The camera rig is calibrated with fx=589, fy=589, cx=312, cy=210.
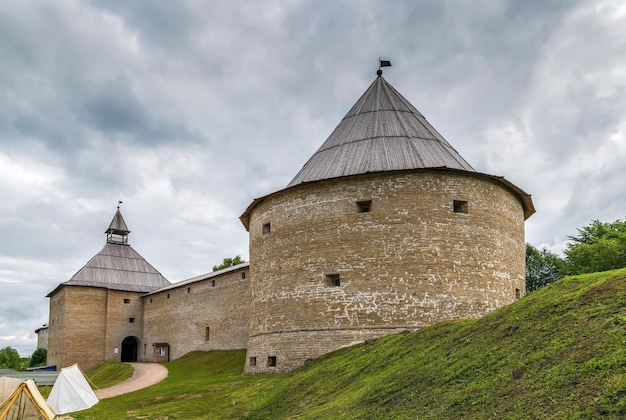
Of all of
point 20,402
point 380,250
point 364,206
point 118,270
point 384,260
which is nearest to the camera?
point 20,402

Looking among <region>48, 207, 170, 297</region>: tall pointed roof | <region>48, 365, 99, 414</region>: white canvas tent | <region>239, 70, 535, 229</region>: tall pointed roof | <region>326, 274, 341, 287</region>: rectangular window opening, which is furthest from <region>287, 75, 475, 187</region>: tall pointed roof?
<region>48, 207, 170, 297</region>: tall pointed roof

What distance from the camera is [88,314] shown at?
116 ft

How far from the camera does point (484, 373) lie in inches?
328

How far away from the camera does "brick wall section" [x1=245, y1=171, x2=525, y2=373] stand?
640 inches

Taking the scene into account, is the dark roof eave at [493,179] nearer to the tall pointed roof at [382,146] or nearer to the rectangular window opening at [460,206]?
the tall pointed roof at [382,146]

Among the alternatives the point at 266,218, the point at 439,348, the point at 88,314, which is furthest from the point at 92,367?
the point at 439,348

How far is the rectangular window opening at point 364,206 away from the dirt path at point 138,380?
1046 centimetres

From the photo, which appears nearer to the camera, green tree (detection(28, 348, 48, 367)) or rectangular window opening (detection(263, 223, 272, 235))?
rectangular window opening (detection(263, 223, 272, 235))

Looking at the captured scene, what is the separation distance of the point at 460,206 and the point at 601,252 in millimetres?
11777

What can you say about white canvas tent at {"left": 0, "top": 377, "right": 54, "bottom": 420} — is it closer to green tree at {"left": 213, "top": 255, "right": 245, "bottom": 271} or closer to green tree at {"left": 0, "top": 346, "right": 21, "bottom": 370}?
green tree at {"left": 213, "top": 255, "right": 245, "bottom": 271}

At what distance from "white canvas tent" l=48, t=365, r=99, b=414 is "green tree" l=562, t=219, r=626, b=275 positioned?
20880 mm

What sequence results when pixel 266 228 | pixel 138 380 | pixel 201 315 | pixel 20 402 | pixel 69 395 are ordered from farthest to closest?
pixel 201 315 < pixel 138 380 < pixel 266 228 < pixel 69 395 < pixel 20 402

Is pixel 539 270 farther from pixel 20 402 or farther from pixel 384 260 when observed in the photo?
pixel 20 402

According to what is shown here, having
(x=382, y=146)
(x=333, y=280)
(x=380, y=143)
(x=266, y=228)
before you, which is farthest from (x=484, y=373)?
(x=266, y=228)
